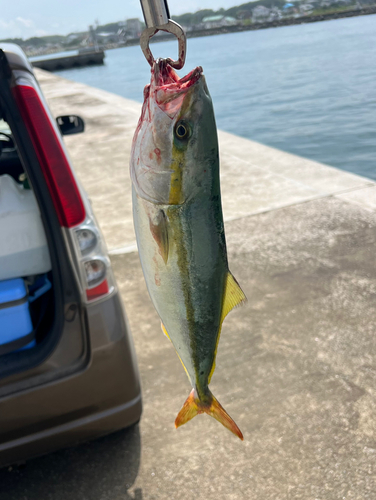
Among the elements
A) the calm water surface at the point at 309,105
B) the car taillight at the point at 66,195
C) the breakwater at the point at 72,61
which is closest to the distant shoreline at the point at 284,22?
the breakwater at the point at 72,61

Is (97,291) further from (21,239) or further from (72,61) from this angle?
(72,61)

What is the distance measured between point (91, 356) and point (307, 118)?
16097 mm

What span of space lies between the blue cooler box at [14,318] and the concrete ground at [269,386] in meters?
0.91

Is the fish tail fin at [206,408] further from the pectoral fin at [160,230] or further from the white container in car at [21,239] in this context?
the white container in car at [21,239]

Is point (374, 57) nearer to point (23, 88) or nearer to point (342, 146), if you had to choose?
point (342, 146)

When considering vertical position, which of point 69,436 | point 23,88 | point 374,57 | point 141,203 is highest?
point 23,88

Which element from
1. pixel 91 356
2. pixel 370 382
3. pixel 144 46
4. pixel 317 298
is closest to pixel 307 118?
pixel 317 298

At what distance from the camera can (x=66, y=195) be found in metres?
2.36

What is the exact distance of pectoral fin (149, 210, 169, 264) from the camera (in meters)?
1.03

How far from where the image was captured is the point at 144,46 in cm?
90

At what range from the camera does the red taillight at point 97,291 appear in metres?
2.44

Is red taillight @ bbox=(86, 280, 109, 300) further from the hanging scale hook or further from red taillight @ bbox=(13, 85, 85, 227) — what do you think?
the hanging scale hook

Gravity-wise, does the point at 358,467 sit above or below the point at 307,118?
above

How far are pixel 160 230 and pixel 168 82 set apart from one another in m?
0.30
